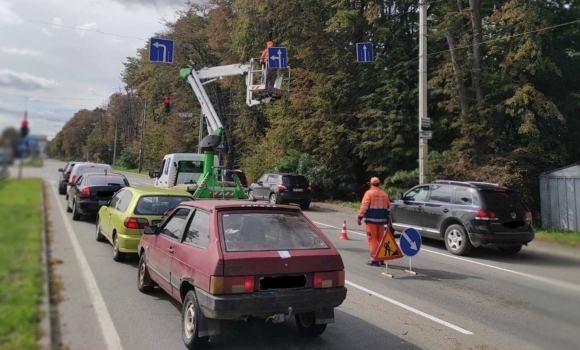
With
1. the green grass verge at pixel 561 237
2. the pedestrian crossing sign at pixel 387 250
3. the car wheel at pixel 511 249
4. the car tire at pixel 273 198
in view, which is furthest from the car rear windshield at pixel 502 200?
the car tire at pixel 273 198

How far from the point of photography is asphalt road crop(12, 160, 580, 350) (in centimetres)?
390

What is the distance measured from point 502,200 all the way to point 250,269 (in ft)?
27.5

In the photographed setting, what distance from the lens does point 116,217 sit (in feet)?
30.8

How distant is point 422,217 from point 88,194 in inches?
381

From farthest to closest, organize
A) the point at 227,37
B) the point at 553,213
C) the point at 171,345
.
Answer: the point at 227,37, the point at 553,213, the point at 171,345

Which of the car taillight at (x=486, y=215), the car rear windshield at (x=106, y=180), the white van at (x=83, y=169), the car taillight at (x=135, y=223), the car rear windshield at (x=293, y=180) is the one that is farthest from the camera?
the car rear windshield at (x=293, y=180)

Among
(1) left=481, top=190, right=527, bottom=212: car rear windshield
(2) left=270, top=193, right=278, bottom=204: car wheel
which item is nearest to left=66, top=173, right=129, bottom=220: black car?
(2) left=270, top=193, right=278, bottom=204: car wheel

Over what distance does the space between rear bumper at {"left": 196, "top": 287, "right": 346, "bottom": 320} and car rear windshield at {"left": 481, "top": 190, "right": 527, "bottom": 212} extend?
730cm

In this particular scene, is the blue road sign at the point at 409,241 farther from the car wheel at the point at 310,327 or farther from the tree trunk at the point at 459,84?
the tree trunk at the point at 459,84

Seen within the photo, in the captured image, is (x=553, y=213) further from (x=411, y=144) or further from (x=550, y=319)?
(x=550, y=319)

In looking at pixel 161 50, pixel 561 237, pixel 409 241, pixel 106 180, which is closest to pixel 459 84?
pixel 561 237

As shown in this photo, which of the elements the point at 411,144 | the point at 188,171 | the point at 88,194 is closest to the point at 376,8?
the point at 411,144

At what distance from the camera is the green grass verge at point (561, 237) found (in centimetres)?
1294

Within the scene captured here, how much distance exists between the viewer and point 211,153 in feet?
47.2
